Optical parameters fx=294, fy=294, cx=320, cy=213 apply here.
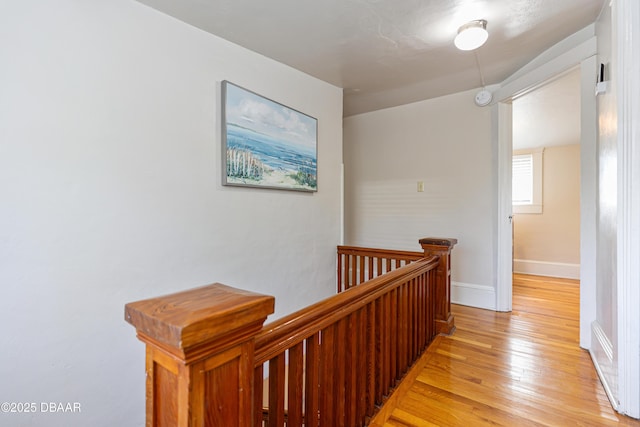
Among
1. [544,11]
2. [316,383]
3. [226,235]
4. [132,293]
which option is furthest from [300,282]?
[544,11]

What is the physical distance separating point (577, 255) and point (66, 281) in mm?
5567

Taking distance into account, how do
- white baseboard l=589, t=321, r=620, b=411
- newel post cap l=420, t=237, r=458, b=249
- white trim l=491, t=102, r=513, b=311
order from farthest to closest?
white trim l=491, t=102, r=513, b=311, newel post cap l=420, t=237, r=458, b=249, white baseboard l=589, t=321, r=620, b=411

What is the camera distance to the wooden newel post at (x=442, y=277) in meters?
Result: 2.17

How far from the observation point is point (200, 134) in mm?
1812

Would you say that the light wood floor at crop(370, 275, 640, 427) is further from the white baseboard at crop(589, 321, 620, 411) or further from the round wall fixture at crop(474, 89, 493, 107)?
the round wall fixture at crop(474, 89, 493, 107)


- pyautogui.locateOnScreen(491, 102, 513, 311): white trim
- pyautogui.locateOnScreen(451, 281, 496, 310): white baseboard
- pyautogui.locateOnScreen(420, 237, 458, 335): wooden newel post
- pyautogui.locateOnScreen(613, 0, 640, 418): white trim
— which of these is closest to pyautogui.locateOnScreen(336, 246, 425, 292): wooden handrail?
pyautogui.locateOnScreen(420, 237, 458, 335): wooden newel post

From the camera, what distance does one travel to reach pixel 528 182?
4.58m

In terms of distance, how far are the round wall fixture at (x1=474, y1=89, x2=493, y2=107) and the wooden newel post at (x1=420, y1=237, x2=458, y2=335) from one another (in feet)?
4.94

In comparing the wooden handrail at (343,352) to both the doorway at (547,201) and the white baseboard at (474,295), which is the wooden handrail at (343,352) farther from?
the doorway at (547,201)

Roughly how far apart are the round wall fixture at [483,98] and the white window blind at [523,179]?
7.68 feet

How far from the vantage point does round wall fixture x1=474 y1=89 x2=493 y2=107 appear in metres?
2.80

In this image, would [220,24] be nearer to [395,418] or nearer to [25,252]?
[25,252]

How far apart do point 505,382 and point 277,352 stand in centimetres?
152

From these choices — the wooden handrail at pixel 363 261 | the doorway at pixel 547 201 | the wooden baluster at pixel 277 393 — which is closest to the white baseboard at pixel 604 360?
the wooden handrail at pixel 363 261
